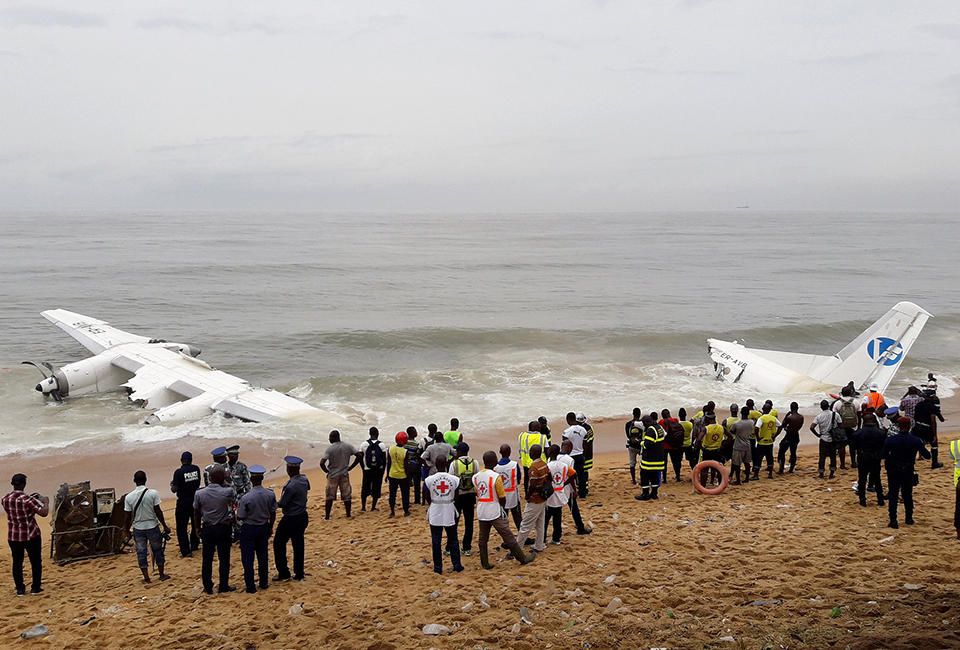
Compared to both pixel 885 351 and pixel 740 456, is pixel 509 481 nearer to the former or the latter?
pixel 740 456

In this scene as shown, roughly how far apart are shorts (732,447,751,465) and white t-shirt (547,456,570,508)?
4768 mm

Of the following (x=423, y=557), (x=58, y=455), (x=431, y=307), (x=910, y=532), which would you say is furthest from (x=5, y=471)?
(x=431, y=307)

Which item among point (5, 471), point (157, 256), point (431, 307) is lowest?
point (5, 471)

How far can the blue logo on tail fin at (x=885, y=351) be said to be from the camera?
2094 centimetres

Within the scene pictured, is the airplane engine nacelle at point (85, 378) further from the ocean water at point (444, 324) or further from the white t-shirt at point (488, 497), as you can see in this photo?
the white t-shirt at point (488, 497)

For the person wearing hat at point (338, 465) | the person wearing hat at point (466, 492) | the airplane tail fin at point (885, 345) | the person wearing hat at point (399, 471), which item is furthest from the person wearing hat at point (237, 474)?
the airplane tail fin at point (885, 345)

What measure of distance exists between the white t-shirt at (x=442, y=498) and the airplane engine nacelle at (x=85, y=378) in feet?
65.1

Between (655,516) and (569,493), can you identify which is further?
(655,516)

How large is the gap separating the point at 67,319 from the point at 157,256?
5486 cm

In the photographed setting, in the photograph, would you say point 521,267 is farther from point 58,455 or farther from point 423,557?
point 423,557

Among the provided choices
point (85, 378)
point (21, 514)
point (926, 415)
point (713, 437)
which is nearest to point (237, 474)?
point (21, 514)

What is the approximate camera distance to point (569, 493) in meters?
9.64

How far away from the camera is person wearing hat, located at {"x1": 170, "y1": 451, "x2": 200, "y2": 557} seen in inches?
385

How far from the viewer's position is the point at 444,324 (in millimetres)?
40312
